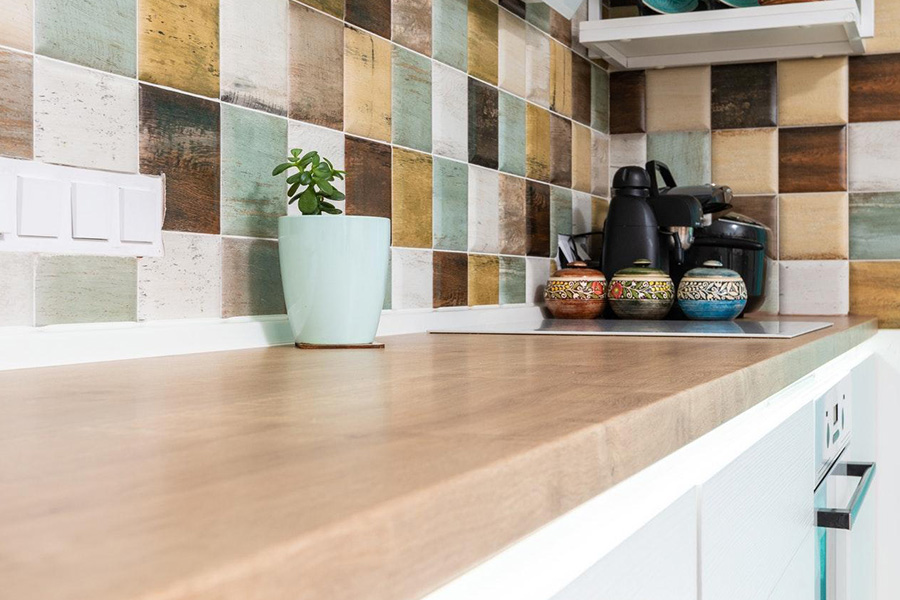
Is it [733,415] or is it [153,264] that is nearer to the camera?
[733,415]

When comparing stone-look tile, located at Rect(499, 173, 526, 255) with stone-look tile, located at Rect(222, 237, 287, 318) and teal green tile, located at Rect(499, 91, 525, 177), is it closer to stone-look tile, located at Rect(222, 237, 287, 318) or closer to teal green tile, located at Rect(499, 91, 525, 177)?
teal green tile, located at Rect(499, 91, 525, 177)

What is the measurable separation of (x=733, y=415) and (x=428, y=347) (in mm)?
459

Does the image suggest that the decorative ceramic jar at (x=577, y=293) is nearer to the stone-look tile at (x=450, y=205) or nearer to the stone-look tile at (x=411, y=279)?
the stone-look tile at (x=450, y=205)

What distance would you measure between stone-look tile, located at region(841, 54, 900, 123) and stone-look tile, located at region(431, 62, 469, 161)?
1.05 m

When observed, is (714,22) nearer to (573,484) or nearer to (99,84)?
(99,84)

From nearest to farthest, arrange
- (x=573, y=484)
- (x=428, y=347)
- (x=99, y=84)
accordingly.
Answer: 1. (x=573, y=484)
2. (x=99, y=84)
3. (x=428, y=347)

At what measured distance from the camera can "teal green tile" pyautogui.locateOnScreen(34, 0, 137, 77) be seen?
2.91 feet

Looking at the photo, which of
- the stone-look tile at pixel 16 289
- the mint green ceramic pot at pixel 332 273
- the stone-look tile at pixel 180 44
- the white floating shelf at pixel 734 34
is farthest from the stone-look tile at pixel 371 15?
the white floating shelf at pixel 734 34

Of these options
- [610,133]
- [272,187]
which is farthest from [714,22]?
[272,187]

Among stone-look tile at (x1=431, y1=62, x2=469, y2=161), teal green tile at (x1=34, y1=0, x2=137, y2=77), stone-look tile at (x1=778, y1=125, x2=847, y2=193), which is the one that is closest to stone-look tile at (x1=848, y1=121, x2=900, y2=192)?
stone-look tile at (x1=778, y1=125, x2=847, y2=193)

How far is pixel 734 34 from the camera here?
2.12m

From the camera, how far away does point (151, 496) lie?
30cm

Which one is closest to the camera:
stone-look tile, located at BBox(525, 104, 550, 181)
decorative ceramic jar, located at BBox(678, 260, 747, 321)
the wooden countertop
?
the wooden countertop

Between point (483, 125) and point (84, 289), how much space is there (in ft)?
3.25
